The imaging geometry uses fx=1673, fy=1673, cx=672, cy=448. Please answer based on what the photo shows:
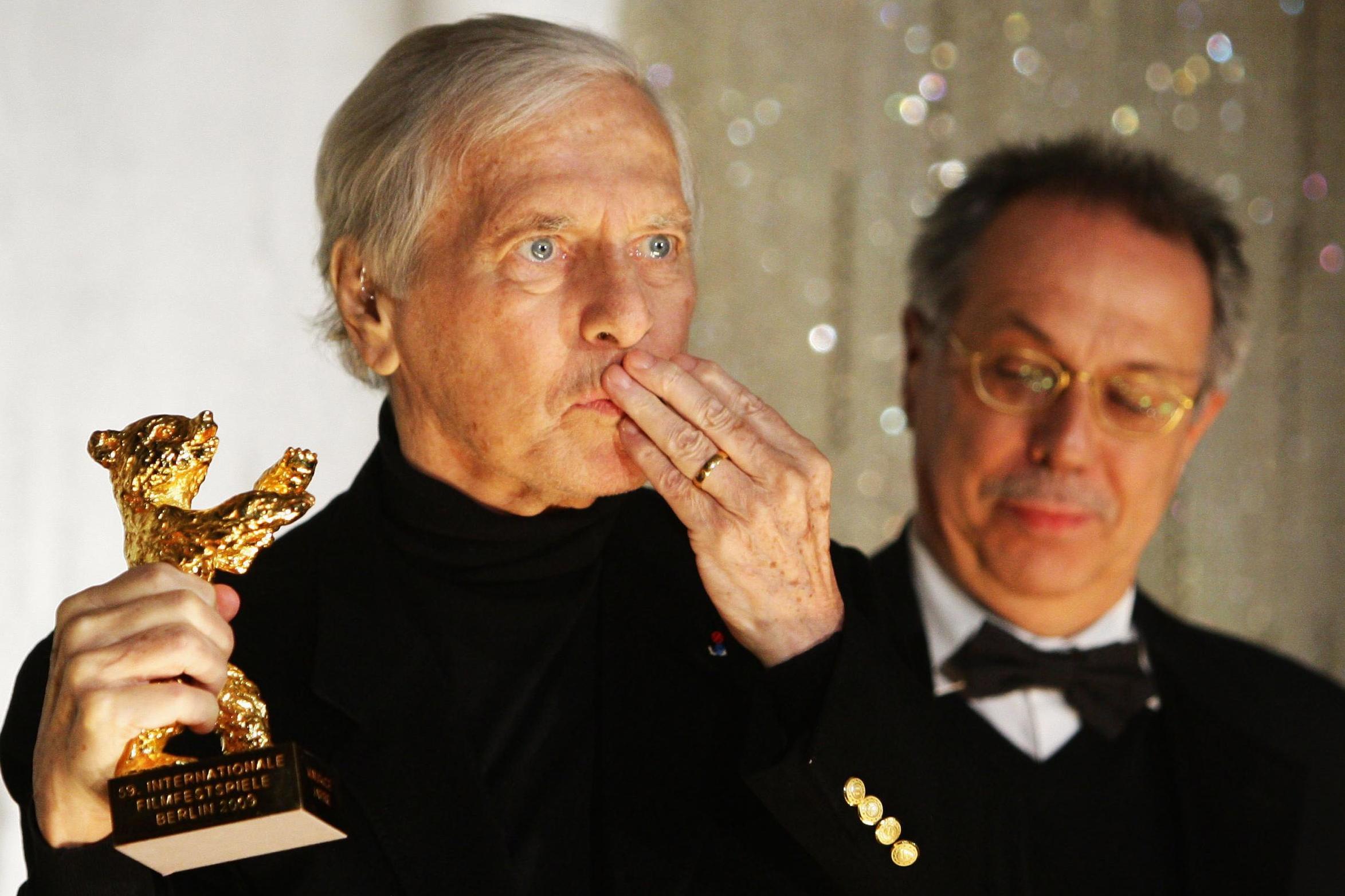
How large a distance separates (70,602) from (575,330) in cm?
55

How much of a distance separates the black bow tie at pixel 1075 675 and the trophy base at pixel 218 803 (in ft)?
4.78

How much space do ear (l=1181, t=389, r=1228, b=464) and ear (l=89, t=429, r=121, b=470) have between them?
1870mm

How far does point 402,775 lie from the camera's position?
1.65 metres

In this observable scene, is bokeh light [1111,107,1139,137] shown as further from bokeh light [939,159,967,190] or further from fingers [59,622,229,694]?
fingers [59,622,229,694]

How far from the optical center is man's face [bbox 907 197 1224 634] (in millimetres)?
2688

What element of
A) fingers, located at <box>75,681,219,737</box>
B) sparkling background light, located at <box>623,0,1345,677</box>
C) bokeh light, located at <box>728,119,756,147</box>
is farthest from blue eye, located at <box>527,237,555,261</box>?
bokeh light, located at <box>728,119,756,147</box>

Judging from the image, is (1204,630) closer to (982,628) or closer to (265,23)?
(982,628)

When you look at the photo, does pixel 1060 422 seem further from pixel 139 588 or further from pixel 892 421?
pixel 139 588

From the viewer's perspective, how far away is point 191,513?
58.2 inches

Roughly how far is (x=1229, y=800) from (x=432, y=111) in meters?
1.56

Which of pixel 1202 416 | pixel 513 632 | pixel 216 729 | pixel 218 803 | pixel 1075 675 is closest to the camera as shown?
pixel 218 803

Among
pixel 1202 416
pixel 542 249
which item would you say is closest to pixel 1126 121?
pixel 1202 416

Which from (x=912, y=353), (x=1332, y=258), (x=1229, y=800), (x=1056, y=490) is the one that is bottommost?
(x=1229, y=800)

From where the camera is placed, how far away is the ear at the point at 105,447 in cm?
151
